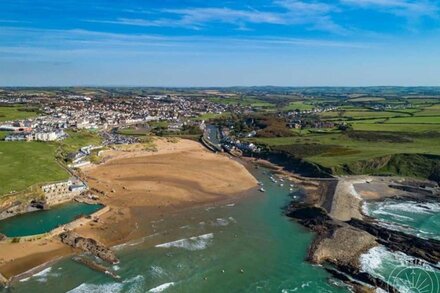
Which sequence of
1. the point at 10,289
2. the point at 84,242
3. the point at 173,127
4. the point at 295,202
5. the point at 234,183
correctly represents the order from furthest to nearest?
the point at 173,127, the point at 234,183, the point at 295,202, the point at 84,242, the point at 10,289

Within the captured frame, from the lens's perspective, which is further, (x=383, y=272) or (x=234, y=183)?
(x=234, y=183)

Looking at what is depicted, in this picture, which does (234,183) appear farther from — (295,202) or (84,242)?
(84,242)

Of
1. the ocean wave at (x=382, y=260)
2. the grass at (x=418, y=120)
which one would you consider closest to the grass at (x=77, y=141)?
the ocean wave at (x=382, y=260)

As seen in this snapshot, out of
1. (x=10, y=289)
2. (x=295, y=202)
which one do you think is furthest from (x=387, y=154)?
(x=10, y=289)

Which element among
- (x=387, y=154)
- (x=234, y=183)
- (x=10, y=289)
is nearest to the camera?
(x=10, y=289)

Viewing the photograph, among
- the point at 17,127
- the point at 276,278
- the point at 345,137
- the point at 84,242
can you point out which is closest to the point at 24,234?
the point at 84,242

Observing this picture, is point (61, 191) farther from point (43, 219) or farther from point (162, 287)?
point (162, 287)

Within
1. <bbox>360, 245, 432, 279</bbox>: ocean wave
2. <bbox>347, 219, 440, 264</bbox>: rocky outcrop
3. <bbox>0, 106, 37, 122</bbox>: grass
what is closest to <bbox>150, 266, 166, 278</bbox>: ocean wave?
<bbox>360, 245, 432, 279</bbox>: ocean wave
